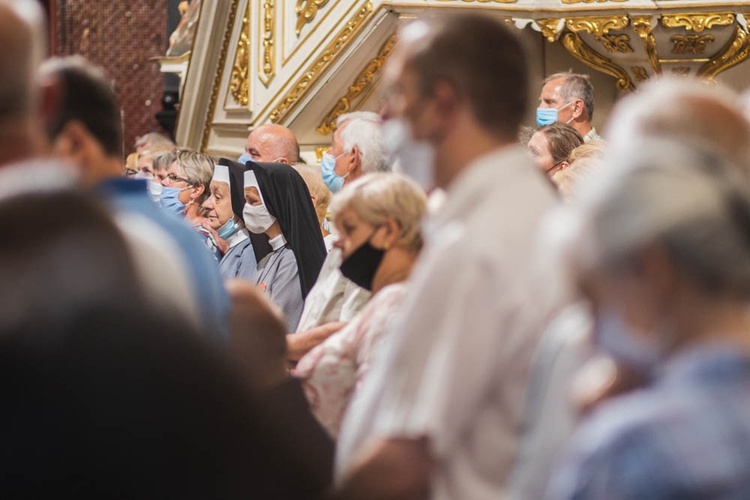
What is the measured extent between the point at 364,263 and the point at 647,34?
5.00 meters

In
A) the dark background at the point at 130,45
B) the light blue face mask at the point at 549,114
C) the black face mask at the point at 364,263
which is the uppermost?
the black face mask at the point at 364,263

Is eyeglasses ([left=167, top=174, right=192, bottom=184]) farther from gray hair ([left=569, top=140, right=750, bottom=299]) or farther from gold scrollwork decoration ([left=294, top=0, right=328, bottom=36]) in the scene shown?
gray hair ([left=569, top=140, right=750, bottom=299])

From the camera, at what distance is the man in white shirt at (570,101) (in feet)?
25.3

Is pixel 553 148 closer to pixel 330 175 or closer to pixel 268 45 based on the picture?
pixel 330 175

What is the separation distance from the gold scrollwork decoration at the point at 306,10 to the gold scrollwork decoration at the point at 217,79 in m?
0.98

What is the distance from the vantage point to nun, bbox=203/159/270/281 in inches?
272

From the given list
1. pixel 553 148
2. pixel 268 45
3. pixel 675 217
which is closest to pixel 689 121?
pixel 675 217

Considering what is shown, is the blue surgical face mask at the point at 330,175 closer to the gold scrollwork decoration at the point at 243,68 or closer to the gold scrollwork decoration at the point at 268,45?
the gold scrollwork decoration at the point at 268,45

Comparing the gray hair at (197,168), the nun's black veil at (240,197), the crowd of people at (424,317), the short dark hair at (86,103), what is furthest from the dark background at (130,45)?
the short dark hair at (86,103)

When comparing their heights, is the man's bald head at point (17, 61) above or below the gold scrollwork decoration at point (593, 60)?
above

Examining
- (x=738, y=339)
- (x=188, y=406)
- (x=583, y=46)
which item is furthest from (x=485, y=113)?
(x=583, y=46)

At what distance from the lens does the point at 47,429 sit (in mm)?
1702

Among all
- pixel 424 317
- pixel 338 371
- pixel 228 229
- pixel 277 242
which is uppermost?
pixel 424 317

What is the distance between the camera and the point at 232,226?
24.2 feet
